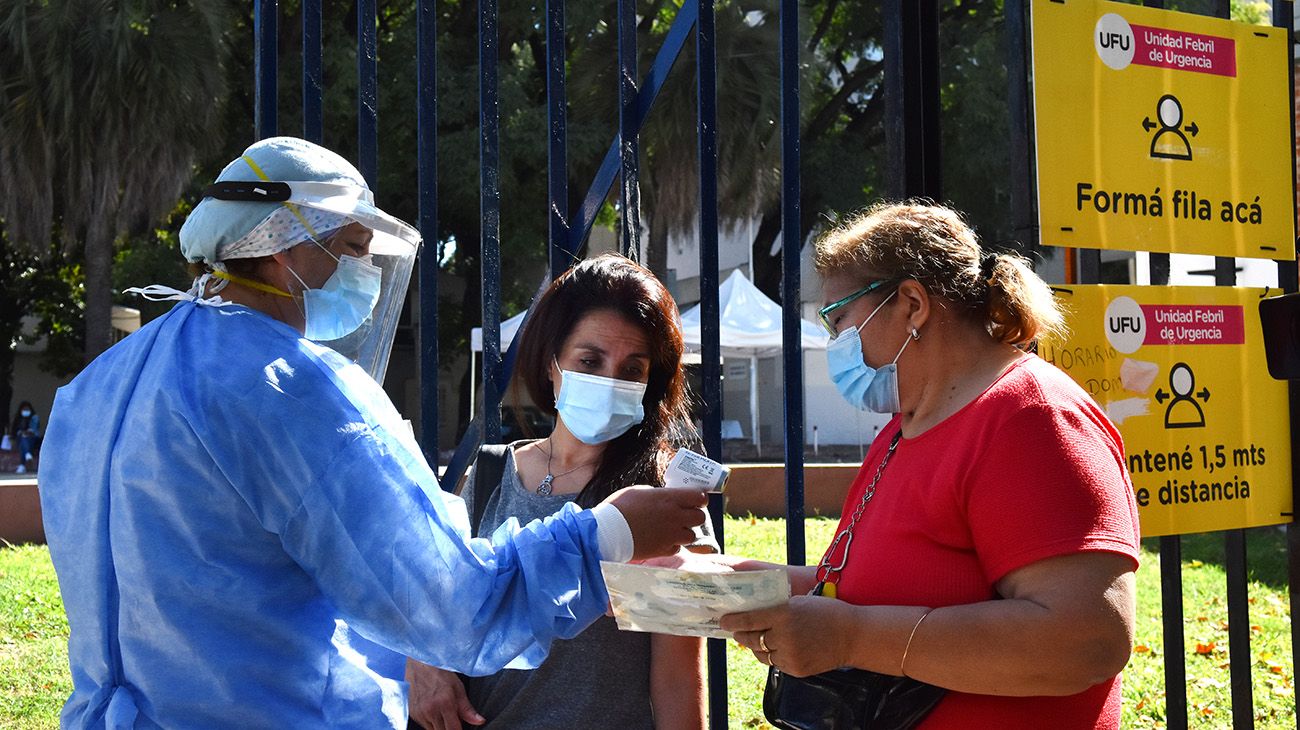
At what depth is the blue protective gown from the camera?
172 cm

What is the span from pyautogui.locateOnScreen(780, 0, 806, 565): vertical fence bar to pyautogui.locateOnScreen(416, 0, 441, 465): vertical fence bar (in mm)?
876

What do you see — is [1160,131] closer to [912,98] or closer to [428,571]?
[912,98]

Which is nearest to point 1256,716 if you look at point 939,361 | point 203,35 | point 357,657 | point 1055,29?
point 1055,29

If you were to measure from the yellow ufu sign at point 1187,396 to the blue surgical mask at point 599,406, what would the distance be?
103 cm

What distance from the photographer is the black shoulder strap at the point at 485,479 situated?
2621 mm

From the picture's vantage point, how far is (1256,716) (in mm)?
4996

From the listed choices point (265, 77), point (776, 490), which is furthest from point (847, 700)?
point (776, 490)

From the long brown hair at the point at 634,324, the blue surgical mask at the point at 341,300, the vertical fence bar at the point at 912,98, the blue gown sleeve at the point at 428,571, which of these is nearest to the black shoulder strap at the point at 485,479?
the long brown hair at the point at 634,324

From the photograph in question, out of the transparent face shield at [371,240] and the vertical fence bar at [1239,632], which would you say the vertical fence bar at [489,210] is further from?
the vertical fence bar at [1239,632]

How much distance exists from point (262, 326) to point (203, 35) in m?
17.5

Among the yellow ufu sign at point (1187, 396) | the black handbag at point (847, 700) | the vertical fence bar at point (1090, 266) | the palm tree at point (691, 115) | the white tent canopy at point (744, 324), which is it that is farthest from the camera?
the palm tree at point (691, 115)

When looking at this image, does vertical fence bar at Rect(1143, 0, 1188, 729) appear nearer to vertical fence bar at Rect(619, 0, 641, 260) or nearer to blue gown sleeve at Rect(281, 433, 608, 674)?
vertical fence bar at Rect(619, 0, 641, 260)

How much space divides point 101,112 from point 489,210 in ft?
55.0

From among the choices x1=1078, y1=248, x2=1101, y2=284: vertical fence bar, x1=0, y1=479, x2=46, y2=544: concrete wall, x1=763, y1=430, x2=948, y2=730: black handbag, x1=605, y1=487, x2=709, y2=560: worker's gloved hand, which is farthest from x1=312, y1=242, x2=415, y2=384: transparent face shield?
x1=0, y1=479, x2=46, y2=544: concrete wall
